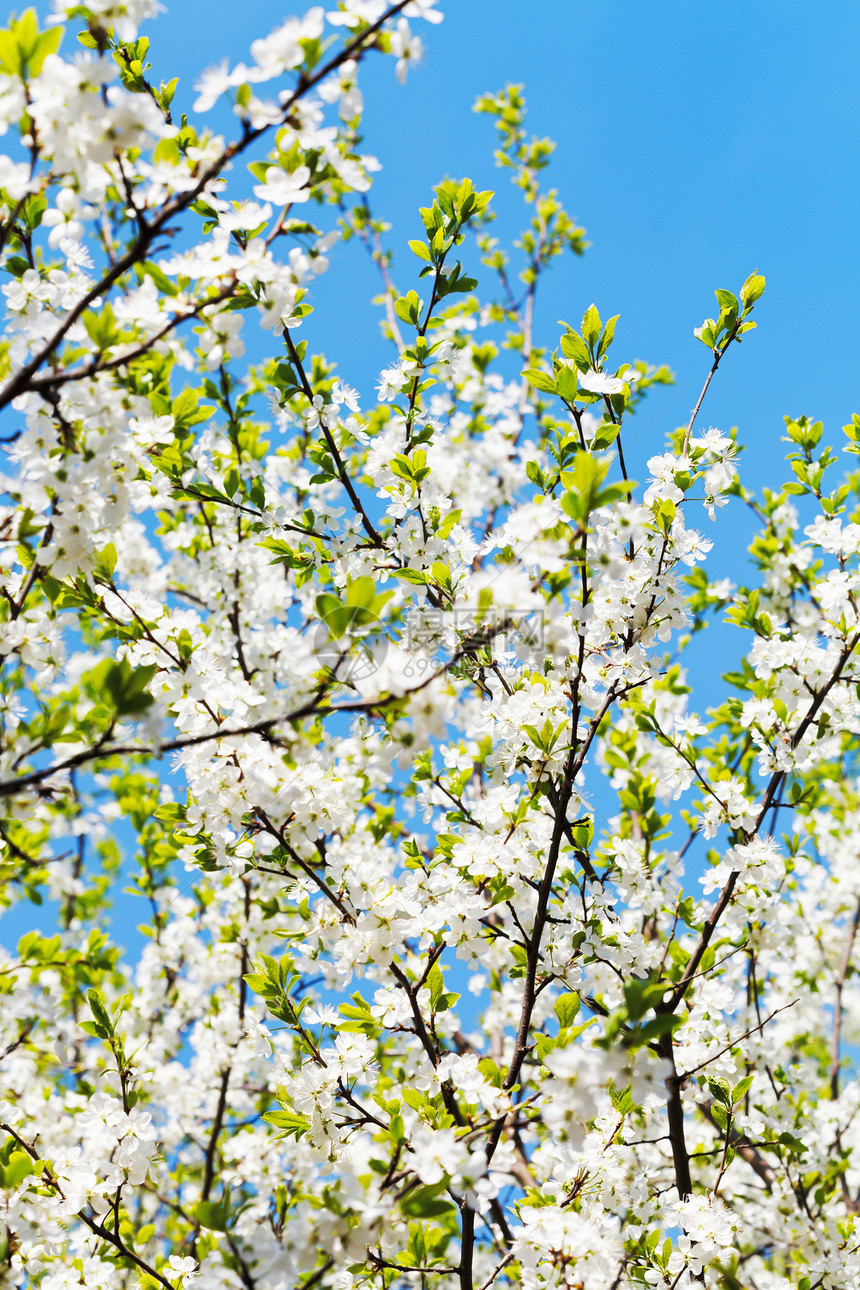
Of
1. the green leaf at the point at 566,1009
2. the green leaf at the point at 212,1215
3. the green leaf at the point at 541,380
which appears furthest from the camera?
the green leaf at the point at 541,380

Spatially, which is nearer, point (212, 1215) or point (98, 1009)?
point (212, 1215)

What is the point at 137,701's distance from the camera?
5.01 ft

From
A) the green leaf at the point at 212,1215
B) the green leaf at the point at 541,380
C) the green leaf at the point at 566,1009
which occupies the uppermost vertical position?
the green leaf at the point at 541,380

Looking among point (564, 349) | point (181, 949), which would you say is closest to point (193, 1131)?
point (181, 949)

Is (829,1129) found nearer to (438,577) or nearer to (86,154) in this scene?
(438,577)

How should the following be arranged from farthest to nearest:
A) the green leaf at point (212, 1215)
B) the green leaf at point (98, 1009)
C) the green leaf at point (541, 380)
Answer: the green leaf at point (98, 1009), the green leaf at point (541, 380), the green leaf at point (212, 1215)

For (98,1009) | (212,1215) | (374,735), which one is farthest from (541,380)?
(98,1009)

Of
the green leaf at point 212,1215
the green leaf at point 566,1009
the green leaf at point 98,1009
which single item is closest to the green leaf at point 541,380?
the green leaf at point 566,1009

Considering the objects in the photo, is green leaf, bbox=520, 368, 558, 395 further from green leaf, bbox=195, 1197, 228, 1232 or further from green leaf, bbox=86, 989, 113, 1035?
green leaf, bbox=86, 989, 113, 1035

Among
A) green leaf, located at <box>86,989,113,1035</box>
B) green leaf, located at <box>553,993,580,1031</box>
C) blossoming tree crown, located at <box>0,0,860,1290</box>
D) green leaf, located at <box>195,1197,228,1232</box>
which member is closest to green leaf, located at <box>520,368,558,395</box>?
blossoming tree crown, located at <box>0,0,860,1290</box>

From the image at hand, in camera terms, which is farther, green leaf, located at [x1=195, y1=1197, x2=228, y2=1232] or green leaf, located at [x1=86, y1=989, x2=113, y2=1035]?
green leaf, located at [x1=86, y1=989, x2=113, y2=1035]

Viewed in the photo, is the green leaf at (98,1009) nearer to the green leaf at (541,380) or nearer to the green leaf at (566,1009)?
the green leaf at (566,1009)

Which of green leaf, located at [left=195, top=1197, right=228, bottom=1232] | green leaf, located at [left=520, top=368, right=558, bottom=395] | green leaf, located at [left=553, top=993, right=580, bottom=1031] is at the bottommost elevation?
green leaf, located at [left=195, top=1197, right=228, bottom=1232]

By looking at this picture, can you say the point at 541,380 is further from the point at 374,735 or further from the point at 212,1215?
the point at 212,1215
